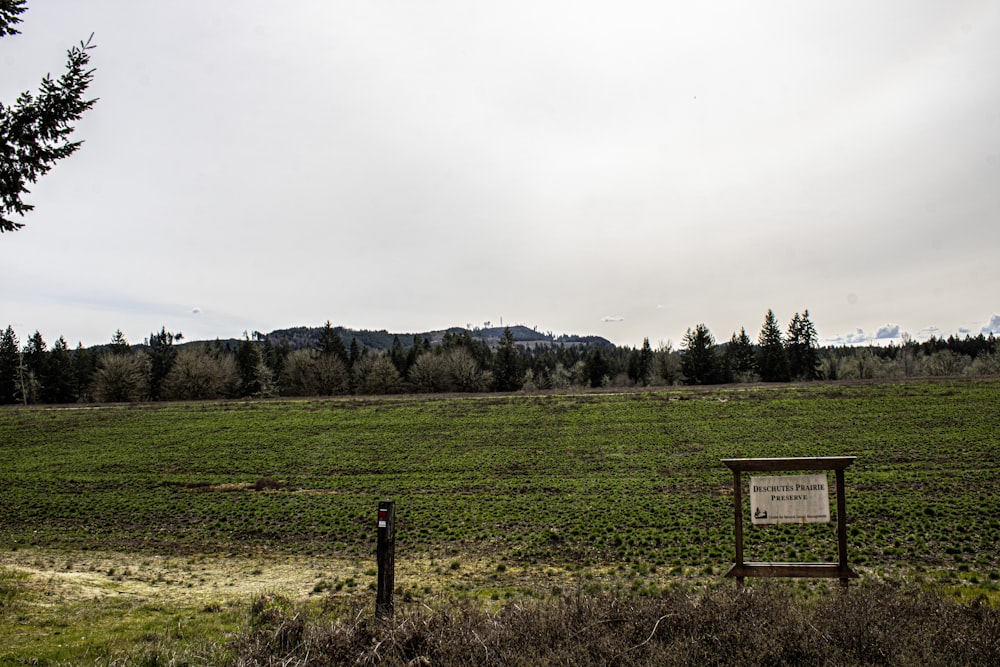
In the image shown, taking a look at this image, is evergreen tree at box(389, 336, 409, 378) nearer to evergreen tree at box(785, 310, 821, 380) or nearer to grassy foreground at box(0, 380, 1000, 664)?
grassy foreground at box(0, 380, 1000, 664)

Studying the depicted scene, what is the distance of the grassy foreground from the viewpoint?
→ 35.7 feet

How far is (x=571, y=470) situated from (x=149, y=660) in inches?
789

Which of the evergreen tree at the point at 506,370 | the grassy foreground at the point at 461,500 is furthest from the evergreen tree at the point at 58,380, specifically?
the evergreen tree at the point at 506,370

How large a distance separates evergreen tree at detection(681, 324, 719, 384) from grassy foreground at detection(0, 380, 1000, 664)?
31240 mm

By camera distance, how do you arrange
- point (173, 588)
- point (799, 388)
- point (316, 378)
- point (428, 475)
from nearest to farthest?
point (173, 588) < point (428, 475) < point (799, 388) < point (316, 378)

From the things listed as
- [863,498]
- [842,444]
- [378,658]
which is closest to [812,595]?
[378,658]

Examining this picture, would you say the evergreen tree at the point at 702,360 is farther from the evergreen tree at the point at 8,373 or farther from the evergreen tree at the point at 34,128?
the evergreen tree at the point at 8,373

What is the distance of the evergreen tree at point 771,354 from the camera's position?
66.0m

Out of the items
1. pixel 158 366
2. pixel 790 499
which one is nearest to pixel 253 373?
pixel 158 366

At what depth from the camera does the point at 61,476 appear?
26578 millimetres

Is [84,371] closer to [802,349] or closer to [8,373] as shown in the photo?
[8,373]

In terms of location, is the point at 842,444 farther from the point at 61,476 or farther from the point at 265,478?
the point at 61,476

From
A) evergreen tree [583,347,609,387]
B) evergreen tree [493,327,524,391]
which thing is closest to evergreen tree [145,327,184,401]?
evergreen tree [493,327,524,391]

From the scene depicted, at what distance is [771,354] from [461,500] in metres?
60.8
